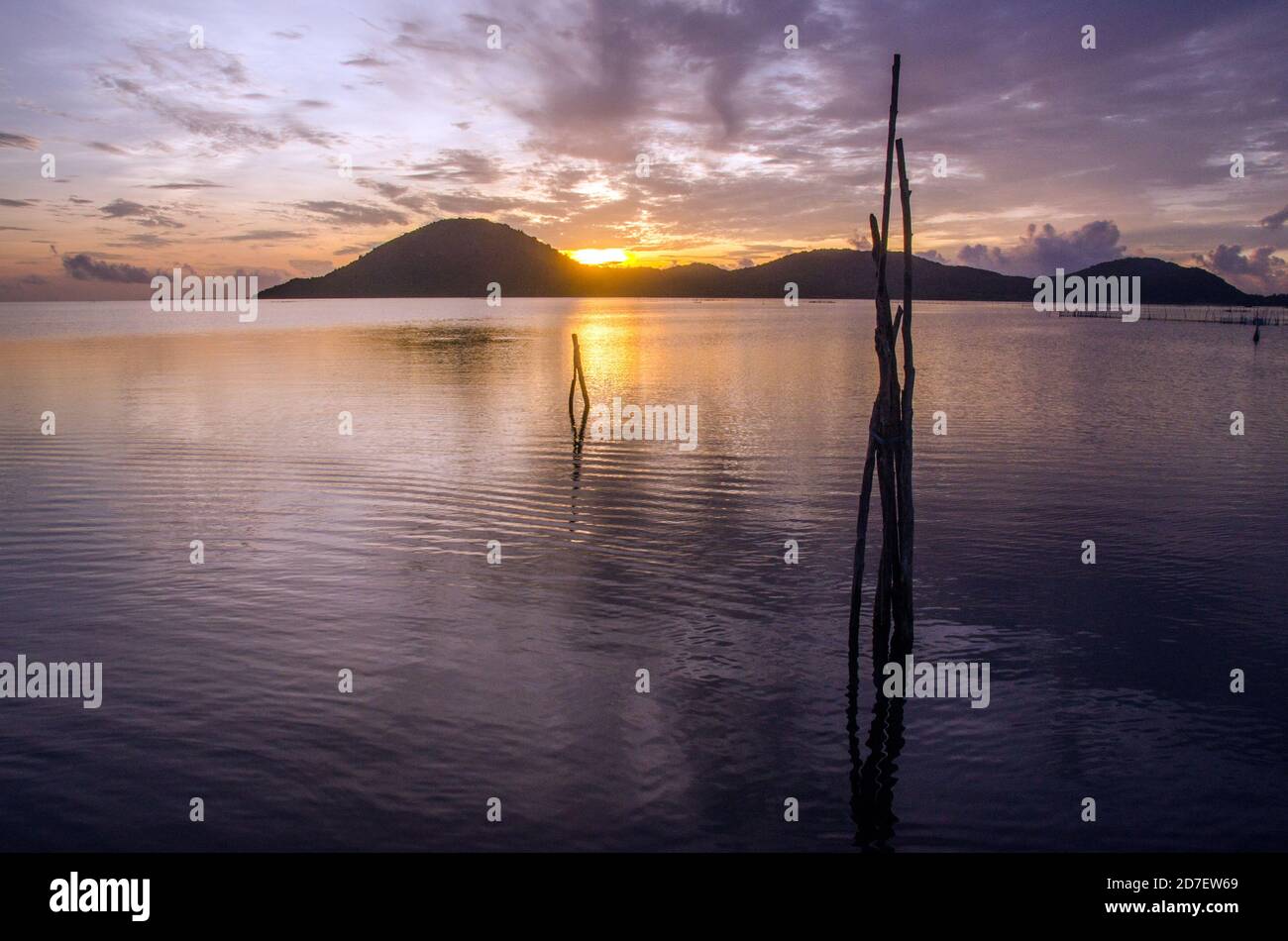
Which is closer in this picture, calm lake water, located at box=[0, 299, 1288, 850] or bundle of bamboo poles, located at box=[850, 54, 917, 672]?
calm lake water, located at box=[0, 299, 1288, 850]

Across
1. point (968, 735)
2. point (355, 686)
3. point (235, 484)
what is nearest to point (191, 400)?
point (235, 484)

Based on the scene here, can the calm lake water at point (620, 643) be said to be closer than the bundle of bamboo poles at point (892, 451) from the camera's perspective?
Yes

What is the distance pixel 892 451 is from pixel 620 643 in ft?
17.2

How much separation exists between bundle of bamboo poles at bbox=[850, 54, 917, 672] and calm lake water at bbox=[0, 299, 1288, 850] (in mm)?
815

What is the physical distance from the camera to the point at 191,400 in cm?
4594

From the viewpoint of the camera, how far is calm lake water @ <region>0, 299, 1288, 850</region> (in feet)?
32.0

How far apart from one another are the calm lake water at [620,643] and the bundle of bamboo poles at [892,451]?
0.82 m

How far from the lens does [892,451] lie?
42.7ft

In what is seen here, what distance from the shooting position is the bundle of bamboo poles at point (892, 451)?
12.6 metres

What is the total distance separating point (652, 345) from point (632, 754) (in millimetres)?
92955

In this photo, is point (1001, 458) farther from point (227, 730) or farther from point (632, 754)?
point (227, 730)
